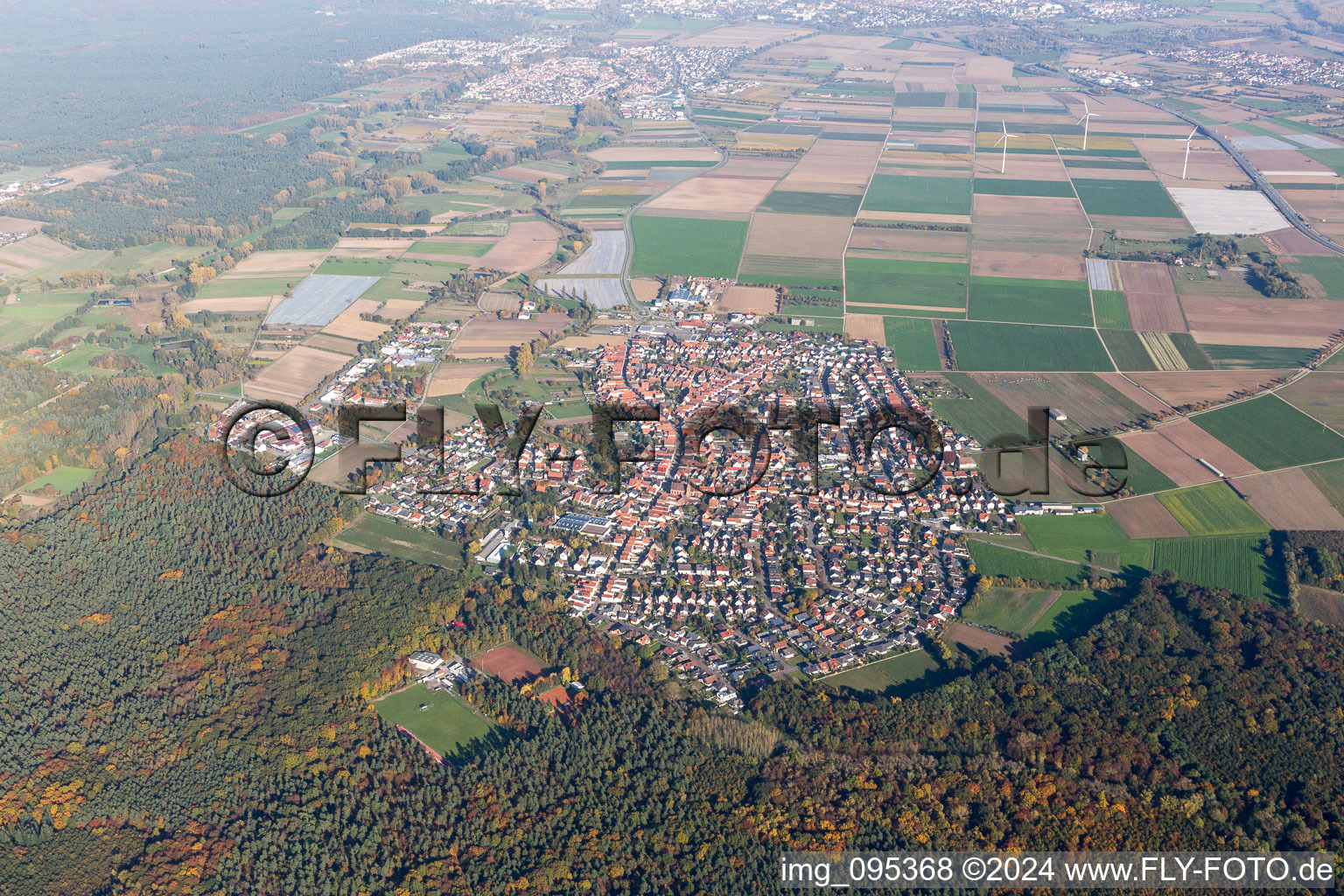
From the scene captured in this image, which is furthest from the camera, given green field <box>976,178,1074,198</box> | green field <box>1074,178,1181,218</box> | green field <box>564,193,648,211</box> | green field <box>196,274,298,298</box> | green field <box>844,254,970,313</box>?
green field <box>564,193,648,211</box>

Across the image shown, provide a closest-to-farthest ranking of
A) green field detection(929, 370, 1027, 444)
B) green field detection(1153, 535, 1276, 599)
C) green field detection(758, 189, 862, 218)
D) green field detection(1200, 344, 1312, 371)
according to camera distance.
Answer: green field detection(1153, 535, 1276, 599) → green field detection(929, 370, 1027, 444) → green field detection(1200, 344, 1312, 371) → green field detection(758, 189, 862, 218)

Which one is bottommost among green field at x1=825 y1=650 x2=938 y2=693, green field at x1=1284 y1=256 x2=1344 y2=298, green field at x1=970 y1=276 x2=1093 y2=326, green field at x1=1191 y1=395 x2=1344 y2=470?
green field at x1=825 y1=650 x2=938 y2=693

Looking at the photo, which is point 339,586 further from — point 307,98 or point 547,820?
point 307,98

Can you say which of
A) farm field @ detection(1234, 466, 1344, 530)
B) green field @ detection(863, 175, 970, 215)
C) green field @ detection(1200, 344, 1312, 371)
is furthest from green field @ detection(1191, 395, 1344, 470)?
green field @ detection(863, 175, 970, 215)

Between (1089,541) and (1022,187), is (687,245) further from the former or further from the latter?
(1089,541)

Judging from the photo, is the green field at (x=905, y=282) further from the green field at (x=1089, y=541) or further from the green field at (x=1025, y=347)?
the green field at (x=1089, y=541)

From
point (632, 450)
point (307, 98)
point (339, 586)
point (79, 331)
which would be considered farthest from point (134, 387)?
point (307, 98)

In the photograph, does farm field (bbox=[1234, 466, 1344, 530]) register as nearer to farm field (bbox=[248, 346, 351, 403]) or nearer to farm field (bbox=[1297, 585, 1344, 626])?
farm field (bbox=[1297, 585, 1344, 626])

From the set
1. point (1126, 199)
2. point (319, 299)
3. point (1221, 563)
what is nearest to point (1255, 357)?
point (1221, 563)
